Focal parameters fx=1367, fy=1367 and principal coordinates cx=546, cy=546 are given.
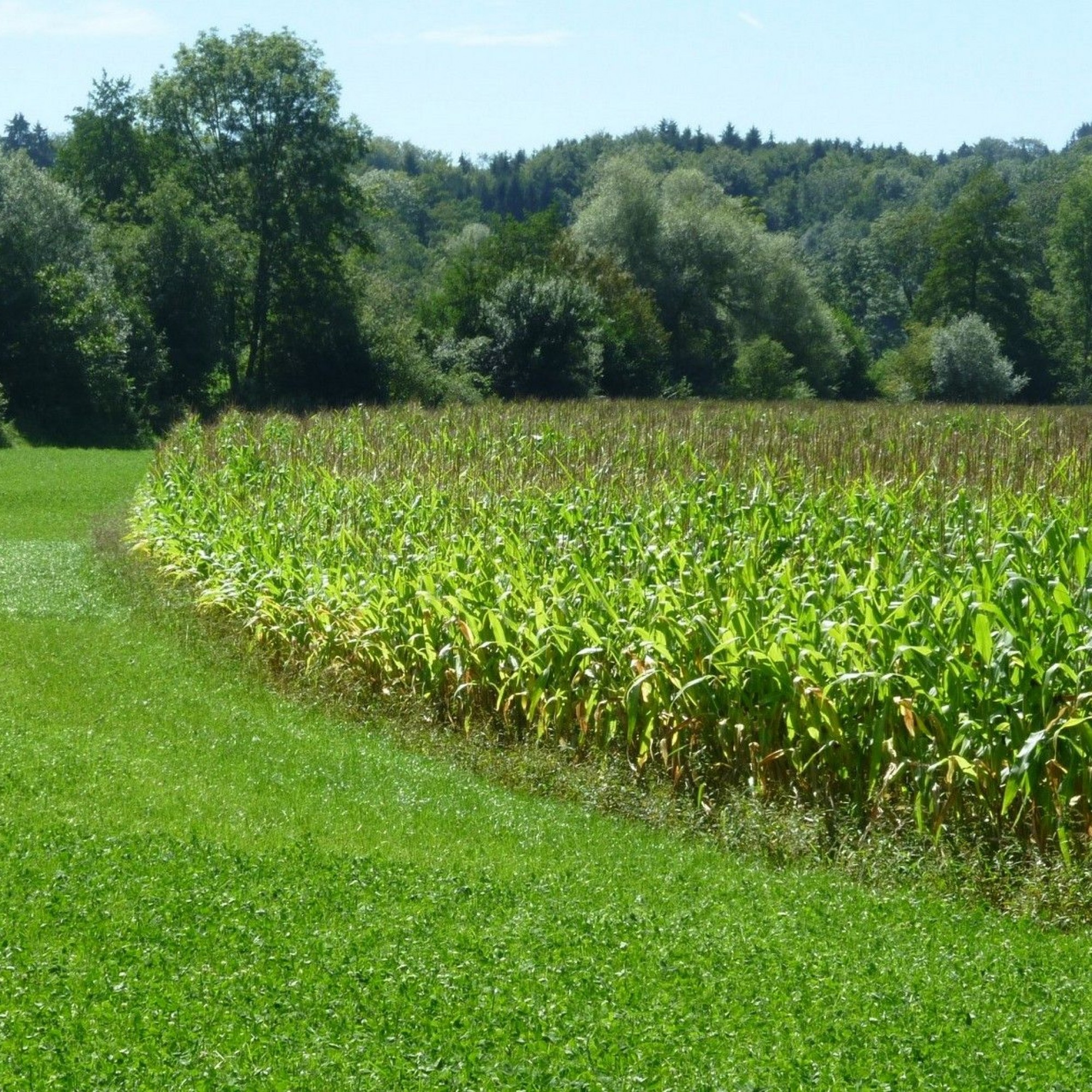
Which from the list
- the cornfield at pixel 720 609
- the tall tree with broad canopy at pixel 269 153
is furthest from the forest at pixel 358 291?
the cornfield at pixel 720 609

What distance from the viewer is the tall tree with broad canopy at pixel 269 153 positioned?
4425 cm

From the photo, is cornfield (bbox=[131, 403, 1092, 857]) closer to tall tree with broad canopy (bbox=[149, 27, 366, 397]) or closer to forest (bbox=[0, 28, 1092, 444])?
forest (bbox=[0, 28, 1092, 444])

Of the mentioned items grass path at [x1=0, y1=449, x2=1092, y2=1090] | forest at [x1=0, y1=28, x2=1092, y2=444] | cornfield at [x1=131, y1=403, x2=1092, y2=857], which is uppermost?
forest at [x1=0, y1=28, x2=1092, y2=444]

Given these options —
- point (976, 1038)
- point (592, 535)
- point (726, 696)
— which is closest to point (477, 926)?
point (976, 1038)

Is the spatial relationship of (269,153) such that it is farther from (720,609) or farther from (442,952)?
(442,952)

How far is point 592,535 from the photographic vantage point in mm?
10289

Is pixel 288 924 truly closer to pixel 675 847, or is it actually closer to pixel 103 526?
pixel 675 847

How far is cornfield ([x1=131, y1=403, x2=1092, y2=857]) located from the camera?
6.20 meters

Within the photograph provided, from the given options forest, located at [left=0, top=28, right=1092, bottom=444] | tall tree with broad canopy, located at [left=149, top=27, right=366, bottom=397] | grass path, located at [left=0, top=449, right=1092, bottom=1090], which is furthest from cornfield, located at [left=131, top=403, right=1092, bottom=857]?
tall tree with broad canopy, located at [left=149, top=27, right=366, bottom=397]

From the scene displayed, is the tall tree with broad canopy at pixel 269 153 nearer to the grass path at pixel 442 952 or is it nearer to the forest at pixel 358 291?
the forest at pixel 358 291

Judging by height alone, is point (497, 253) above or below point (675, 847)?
above

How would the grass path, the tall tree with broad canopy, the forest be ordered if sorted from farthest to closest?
the tall tree with broad canopy, the forest, the grass path

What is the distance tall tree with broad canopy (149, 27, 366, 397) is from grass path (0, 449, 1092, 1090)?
128 ft

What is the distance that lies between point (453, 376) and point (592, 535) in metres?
34.0
